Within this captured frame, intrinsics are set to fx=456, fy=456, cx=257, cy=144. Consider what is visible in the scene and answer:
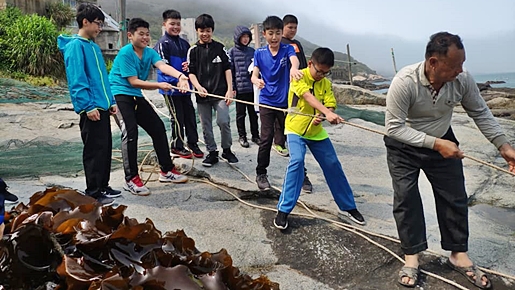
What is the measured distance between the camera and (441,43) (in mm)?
3016

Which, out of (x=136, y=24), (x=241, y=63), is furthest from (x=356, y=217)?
(x=241, y=63)

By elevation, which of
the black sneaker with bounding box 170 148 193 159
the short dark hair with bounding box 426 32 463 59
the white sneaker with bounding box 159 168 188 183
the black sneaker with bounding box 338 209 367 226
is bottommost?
the black sneaker with bounding box 338 209 367 226

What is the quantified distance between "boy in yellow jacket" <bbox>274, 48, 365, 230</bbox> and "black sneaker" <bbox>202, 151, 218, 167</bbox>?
1599 millimetres

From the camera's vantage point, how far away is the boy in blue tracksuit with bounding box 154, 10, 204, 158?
19.1 ft

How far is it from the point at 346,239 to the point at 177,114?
2943 mm

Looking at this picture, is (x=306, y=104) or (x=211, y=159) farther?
(x=211, y=159)

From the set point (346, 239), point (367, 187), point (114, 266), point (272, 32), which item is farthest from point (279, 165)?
point (114, 266)

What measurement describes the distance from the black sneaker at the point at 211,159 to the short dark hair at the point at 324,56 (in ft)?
6.88

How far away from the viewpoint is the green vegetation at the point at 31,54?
53.4 feet

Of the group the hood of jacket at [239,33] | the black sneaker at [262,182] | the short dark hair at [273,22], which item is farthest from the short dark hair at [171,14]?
the black sneaker at [262,182]

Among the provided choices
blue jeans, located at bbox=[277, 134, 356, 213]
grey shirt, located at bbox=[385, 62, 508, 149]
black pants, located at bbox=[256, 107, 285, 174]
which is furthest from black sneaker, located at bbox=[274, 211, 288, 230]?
grey shirt, located at bbox=[385, 62, 508, 149]

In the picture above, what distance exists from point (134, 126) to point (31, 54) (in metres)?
13.9

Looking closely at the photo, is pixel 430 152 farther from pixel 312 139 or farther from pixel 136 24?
pixel 136 24

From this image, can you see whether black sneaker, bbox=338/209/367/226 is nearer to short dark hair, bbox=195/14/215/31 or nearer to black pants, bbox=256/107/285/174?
black pants, bbox=256/107/285/174
